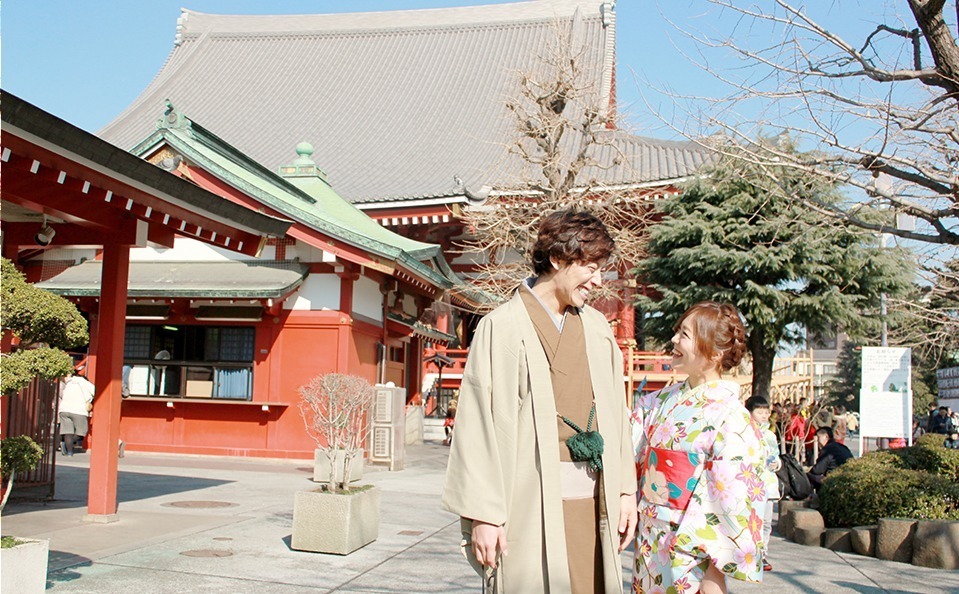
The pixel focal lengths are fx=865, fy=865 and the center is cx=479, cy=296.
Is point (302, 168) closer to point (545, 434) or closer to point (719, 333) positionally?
point (719, 333)

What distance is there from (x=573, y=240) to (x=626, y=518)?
106 centimetres

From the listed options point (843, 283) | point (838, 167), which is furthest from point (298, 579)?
point (843, 283)

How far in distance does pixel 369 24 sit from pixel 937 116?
2587 centimetres

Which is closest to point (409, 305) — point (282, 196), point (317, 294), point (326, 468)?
point (317, 294)

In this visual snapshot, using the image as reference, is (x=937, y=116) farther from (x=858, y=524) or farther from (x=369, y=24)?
(x=369, y=24)

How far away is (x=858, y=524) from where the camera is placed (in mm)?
7969

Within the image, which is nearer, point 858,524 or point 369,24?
point 858,524

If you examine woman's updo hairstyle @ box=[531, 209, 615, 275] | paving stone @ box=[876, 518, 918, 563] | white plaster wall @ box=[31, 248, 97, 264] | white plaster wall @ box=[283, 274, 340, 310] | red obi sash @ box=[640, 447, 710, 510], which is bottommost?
paving stone @ box=[876, 518, 918, 563]

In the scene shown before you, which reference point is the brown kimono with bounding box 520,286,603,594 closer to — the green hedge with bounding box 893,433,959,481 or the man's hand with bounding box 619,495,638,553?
the man's hand with bounding box 619,495,638,553

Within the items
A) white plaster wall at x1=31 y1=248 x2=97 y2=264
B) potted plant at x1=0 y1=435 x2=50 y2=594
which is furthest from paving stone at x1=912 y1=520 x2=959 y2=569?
white plaster wall at x1=31 y1=248 x2=97 y2=264

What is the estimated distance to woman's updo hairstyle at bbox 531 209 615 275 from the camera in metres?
3.16

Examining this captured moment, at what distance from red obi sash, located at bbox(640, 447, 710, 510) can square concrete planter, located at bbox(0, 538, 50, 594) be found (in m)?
2.94

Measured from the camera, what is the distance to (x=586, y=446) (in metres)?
3.08

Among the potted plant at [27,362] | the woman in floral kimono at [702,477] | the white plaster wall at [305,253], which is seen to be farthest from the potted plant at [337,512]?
the white plaster wall at [305,253]
